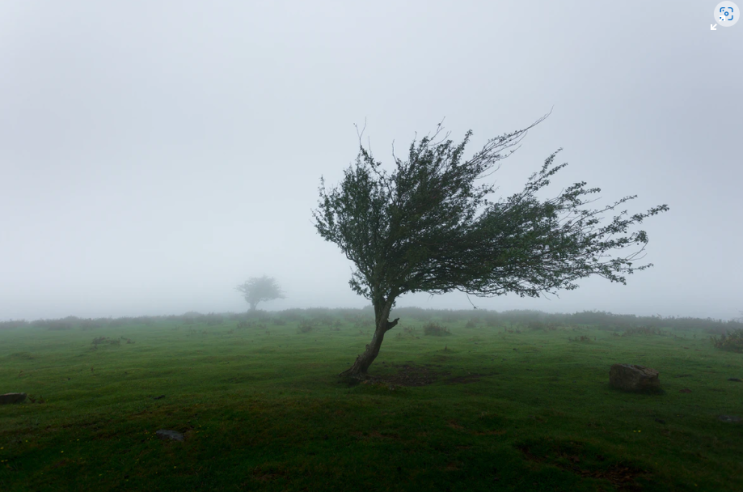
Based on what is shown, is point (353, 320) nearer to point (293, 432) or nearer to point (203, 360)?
point (203, 360)

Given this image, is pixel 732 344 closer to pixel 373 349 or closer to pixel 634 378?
pixel 634 378

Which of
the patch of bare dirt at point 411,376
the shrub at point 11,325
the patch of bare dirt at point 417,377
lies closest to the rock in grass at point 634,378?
the patch of bare dirt at point 417,377

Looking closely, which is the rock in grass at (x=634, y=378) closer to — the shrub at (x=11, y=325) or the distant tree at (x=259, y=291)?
the shrub at (x=11, y=325)

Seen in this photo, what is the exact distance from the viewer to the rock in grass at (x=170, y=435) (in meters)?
11.3

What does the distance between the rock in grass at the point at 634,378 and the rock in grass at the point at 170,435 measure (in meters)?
20.0

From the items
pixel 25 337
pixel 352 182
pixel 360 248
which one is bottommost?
pixel 25 337

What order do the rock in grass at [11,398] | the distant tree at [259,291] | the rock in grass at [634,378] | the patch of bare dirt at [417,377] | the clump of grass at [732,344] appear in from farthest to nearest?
1. the distant tree at [259,291]
2. the clump of grass at [732,344]
3. the patch of bare dirt at [417,377]
4. the rock in grass at [634,378]
5. the rock in grass at [11,398]

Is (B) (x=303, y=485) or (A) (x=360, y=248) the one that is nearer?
(B) (x=303, y=485)

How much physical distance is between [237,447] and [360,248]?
12.2 meters

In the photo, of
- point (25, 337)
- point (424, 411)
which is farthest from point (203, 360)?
point (25, 337)

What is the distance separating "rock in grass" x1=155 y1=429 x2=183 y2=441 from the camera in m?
11.3

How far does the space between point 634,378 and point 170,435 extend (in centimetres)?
2049

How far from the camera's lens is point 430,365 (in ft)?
81.1

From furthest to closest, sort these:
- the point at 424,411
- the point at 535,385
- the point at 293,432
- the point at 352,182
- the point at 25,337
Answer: the point at 25,337
the point at 352,182
the point at 535,385
the point at 424,411
the point at 293,432
